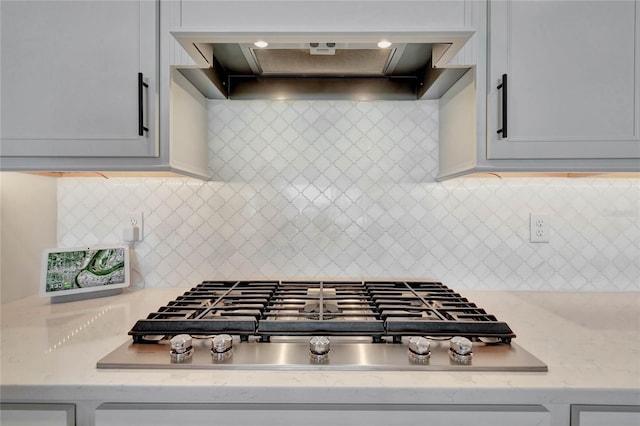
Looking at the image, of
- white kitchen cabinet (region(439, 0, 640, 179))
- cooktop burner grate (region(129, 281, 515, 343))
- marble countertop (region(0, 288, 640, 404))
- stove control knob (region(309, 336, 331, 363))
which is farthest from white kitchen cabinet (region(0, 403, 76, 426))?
white kitchen cabinet (region(439, 0, 640, 179))

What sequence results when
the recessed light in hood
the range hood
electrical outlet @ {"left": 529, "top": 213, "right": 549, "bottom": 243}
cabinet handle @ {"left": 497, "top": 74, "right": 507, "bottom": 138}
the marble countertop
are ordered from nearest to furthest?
the marble countertop, the range hood, cabinet handle @ {"left": 497, "top": 74, "right": 507, "bottom": 138}, the recessed light in hood, electrical outlet @ {"left": 529, "top": 213, "right": 549, "bottom": 243}

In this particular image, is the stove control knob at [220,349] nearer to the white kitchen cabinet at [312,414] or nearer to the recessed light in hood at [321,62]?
the white kitchen cabinet at [312,414]

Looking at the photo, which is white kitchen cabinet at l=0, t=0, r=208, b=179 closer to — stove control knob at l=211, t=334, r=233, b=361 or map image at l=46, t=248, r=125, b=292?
map image at l=46, t=248, r=125, b=292

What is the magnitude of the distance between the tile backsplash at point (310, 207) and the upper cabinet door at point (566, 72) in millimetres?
420

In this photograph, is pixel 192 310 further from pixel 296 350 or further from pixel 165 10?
pixel 165 10

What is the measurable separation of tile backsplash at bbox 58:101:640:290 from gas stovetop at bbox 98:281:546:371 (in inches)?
13.3

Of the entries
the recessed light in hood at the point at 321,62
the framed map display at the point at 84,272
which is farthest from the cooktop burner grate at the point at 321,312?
the recessed light in hood at the point at 321,62

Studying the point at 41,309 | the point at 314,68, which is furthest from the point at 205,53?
the point at 41,309

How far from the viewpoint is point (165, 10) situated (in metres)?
0.89

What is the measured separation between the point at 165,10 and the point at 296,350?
0.90m

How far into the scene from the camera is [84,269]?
1.25 m

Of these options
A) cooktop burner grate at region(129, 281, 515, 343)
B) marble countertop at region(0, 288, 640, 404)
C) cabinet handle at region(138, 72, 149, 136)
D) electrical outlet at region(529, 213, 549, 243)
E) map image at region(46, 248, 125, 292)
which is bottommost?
marble countertop at region(0, 288, 640, 404)

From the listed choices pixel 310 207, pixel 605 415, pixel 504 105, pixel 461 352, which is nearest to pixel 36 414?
pixel 461 352

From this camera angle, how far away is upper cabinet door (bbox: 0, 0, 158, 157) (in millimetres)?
1002
